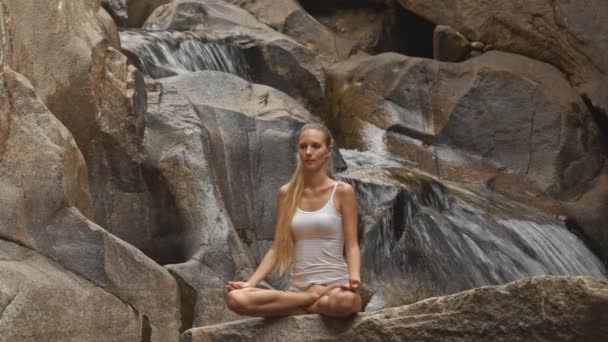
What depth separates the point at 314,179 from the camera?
5.78 meters

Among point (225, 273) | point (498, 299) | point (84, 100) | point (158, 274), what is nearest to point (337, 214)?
point (498, 299)

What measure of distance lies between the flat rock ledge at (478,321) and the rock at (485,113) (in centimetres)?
804

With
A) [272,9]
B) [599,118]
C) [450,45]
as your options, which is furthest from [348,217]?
[272,9]

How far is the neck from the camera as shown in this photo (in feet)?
18.9

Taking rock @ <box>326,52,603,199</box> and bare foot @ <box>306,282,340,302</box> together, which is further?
rock @ <box>326,52,603,199</box>

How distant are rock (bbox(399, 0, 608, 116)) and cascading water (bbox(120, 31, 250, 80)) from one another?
3.04m

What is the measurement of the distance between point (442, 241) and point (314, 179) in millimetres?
5094

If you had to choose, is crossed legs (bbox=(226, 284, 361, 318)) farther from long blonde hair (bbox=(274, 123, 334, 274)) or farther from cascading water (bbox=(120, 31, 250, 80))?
cascading water (bbox=(120, 31, 250, 80))

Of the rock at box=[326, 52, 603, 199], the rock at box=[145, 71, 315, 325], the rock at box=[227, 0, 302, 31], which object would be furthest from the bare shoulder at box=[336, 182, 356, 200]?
the rock at box=[227, 0, 302, 31]

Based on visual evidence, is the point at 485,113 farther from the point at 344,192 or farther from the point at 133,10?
the point at 344,192

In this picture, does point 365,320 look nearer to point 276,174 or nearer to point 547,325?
point 547,325

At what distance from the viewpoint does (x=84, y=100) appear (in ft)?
28.3

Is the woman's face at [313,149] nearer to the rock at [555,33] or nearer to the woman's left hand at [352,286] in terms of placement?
the woman's left hand at [352,286]

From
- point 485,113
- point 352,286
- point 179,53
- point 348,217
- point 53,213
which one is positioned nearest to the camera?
point 352,286
